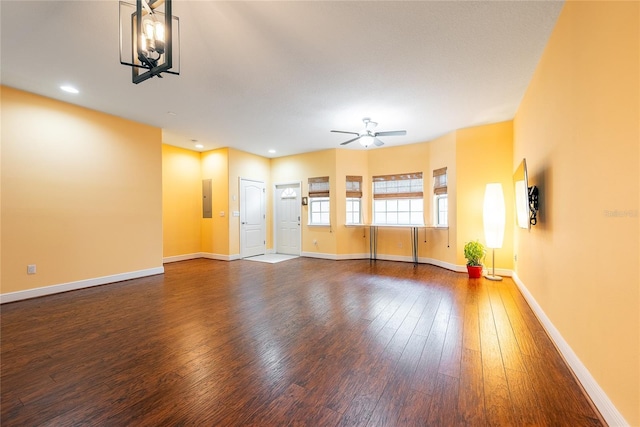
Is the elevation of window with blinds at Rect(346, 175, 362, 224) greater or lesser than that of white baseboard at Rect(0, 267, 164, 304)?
greater

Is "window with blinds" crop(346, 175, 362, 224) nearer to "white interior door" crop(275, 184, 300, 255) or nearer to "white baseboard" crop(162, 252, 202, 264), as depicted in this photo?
"white interior door" crop(275, 184, 300, 255)

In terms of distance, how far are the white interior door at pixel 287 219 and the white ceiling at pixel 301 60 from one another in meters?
3.09

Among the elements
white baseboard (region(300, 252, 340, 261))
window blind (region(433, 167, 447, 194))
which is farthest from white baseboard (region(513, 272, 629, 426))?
white baseboard (region(300, 252, 340, 261))

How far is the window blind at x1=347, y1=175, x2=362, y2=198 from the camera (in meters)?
6.79

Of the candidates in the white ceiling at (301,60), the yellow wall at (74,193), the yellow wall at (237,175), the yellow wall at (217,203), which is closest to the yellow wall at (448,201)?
the white ceiling at (301,60)

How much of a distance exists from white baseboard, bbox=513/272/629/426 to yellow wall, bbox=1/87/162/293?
242 inches

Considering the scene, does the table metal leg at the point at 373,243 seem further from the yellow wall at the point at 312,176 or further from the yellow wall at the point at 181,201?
the yellow wall at the point at 181,201

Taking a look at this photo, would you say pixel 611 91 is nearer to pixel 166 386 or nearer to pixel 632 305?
pixel 632 305

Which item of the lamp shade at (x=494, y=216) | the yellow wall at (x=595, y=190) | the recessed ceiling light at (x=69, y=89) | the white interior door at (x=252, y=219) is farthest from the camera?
the white interior door at (x=252, y=219)

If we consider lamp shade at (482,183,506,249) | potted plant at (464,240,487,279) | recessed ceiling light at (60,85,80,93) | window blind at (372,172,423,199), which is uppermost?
recessed ceiling light at (60,85,80,93)

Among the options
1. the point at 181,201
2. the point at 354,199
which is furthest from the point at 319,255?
the point at 181,201

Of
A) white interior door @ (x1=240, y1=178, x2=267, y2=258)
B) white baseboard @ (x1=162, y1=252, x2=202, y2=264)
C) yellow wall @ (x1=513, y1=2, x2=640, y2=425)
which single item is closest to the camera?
yellow wall @ (x1=513, y1=2, x2=640, y2=425)

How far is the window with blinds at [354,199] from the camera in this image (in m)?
6.79

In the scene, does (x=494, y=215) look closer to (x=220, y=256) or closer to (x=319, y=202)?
(x=319, y=202)
